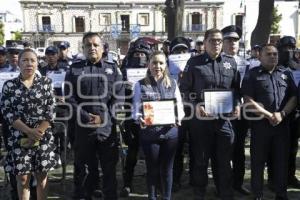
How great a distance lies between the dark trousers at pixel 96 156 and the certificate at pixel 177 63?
63.2 inches

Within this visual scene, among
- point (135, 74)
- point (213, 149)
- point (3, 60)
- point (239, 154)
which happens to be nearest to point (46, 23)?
point (3, 60)

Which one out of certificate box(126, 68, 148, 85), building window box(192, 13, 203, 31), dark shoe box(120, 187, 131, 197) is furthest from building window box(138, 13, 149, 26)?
dark shoe box(120, 187, 131, 197)

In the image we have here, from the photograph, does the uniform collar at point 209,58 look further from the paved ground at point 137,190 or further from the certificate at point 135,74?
the paved ground at point 137,190

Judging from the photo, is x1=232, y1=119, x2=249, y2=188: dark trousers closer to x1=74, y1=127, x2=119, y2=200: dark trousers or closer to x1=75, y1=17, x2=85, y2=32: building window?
x1=74, y1=127, x2=119, y2=200: dark trousers

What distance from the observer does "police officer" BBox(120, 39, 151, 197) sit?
5.82 m

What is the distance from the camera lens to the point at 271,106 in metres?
5.18

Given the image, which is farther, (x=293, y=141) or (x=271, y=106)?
(x=293, y=141)

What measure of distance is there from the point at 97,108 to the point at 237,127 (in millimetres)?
1965

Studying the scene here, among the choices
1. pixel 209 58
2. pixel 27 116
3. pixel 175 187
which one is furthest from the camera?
pixel 175 187

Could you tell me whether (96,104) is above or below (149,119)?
above

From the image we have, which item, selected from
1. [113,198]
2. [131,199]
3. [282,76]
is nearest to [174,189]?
[131,199]

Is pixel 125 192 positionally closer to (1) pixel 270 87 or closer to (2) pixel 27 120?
(2) pixel 27 120

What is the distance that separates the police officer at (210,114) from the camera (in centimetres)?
520

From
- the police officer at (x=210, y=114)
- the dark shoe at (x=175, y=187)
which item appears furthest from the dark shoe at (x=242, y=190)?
the dark shoe at (x=175, y=187)
